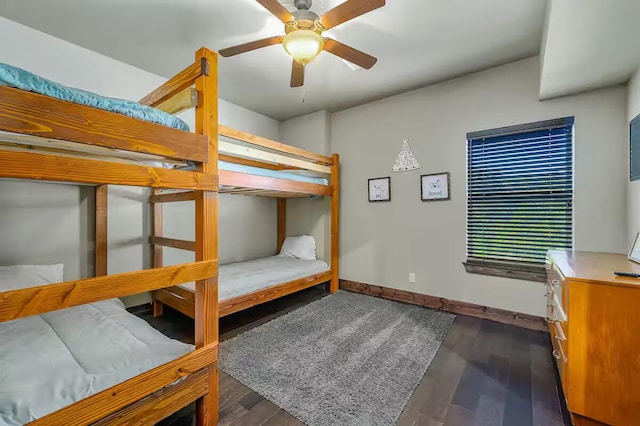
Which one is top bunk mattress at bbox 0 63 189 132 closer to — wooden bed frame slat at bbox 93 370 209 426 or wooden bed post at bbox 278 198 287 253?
wooden bed frame slat at bbox 93 370 209 426

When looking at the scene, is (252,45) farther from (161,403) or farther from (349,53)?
(161,403)

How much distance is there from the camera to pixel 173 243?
2.23 meters

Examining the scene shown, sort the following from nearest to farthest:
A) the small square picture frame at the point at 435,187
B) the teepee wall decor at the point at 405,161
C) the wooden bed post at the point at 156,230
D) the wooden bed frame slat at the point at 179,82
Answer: the wooden bed frame slat at the point at 179,82, the wooden bed post at the point at 156,230, the small square picture frame at the point at 435,187, the teepee wall decor at the point at 405,161

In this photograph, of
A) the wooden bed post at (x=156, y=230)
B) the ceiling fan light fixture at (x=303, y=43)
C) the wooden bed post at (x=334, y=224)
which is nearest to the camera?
the ceiling fan light fixture at (x=303, y=43)

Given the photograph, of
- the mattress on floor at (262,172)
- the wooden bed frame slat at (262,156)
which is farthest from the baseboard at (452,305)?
the wooden bed frame slat at (262,156)

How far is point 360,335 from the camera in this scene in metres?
2.34

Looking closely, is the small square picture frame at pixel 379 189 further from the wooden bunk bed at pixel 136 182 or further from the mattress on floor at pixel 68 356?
the mattress on floor at pixel 68 356

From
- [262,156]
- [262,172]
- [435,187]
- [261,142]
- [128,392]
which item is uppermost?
[261,142]

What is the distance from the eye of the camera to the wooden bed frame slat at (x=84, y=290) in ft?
2.69

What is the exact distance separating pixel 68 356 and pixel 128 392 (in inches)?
16.0

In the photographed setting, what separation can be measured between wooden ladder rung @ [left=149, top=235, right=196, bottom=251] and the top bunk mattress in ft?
2.27

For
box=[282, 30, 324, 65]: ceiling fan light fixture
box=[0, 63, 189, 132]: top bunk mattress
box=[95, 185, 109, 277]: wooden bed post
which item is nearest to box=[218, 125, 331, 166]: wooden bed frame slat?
box=[282, 30, 324, 65]: ceiling fan light fixture

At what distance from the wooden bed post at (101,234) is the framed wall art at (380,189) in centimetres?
288

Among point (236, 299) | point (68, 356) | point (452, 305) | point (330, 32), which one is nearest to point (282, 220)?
point (236, 299)
